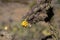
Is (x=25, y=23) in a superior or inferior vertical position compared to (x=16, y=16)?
inferior

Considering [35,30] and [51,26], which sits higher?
[35,30]

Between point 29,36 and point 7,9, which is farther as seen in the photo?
point 7,9

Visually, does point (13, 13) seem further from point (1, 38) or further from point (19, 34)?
point (19, 34)

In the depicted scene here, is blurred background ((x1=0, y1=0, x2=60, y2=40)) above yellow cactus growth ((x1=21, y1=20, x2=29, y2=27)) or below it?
above

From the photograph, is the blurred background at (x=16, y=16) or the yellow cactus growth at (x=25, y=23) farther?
the blurred background at (x=16, y=16)

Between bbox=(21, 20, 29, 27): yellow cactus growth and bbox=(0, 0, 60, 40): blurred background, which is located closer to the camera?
bbox=(21, 20, 29, 27): yellow cactus growth

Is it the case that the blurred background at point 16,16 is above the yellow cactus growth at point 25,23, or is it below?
above

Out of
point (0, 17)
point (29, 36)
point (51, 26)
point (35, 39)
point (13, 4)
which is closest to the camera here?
point (51, 26)

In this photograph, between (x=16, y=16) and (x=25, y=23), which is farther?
(x=16, y=16)

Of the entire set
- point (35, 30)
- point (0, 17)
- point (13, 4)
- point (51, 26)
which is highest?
point (13, 4)

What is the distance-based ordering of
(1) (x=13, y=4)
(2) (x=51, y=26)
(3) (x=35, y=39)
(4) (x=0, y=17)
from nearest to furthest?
(2) (x=51, y=26) < (3) (x=35, y=39) < (4) (x=0, y=17) < (1) (x=13, y=4)

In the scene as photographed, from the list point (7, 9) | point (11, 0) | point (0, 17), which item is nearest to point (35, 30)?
point (0, 17)
